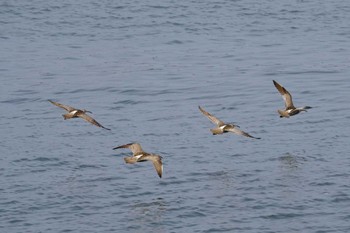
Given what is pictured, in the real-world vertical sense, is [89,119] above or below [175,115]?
above

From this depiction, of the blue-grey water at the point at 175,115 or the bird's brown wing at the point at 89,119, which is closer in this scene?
the blue-grey water at the point at 175,115

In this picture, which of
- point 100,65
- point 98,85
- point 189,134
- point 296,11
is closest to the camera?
point 189,134

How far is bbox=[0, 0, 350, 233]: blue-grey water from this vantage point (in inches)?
1606

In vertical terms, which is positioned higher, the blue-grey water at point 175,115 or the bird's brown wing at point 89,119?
the bird's brown wing at point 89,119

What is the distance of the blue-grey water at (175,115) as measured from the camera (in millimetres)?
40781

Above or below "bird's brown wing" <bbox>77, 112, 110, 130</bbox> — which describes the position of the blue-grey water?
below

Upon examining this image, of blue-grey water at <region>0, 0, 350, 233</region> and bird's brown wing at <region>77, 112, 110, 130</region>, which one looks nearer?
blue-grey water at <region>0, 0, 350, 233</region>

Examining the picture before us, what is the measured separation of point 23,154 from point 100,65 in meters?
21.4

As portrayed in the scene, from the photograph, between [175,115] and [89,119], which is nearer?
[89,119]

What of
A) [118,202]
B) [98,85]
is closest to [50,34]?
[98,85]

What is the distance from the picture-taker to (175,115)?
54.9m

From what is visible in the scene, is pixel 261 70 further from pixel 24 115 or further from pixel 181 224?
pixel 181 224

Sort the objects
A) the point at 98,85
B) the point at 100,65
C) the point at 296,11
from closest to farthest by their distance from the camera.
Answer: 1. the point at 98,85
2. the point at 100,65
3. the point at 296,11

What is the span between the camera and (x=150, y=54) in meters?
72.1
